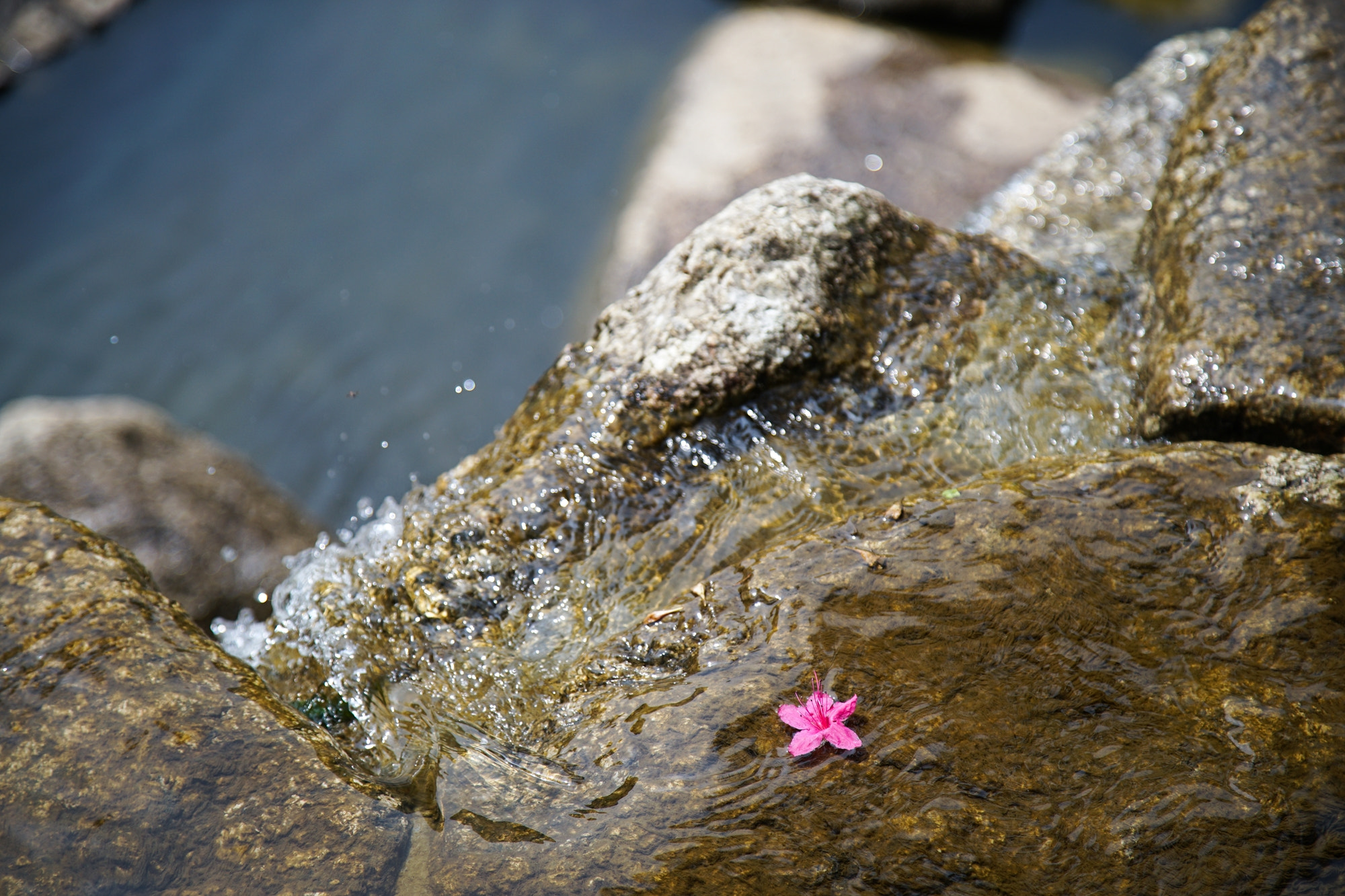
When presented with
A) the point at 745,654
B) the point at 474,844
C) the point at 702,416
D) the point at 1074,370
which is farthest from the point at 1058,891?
the point at 1074,370

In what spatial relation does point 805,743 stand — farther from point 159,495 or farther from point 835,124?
point 835,124

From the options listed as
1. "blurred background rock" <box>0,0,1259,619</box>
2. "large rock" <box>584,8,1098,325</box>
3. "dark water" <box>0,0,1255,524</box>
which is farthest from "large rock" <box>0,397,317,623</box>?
"large rock" <box>584,8,1098,325</box>

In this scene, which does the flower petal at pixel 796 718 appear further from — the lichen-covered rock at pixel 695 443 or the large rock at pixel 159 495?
the large rock at pixel 159 495

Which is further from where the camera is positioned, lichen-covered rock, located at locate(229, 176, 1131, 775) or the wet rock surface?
lichen-covered rock, located at locate(229, 176, 1131, 775)

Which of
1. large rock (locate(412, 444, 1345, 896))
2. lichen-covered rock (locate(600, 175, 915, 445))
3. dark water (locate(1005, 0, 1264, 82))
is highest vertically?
lichen-covered rock (locate(600, 175, 915, 445))

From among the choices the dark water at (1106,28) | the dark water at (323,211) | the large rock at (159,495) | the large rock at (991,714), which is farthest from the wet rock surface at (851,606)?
the dark water at (1106,28)

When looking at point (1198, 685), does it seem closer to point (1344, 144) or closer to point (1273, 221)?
point (1273, 221)

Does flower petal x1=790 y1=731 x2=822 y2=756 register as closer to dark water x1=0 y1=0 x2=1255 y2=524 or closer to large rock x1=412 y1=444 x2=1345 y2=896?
large rock x1=412 y1=444 x2=1345 y2=896
